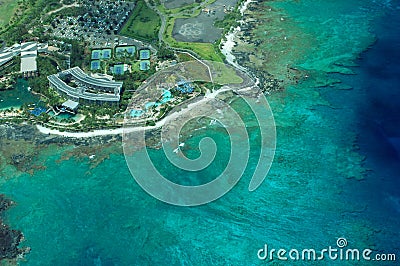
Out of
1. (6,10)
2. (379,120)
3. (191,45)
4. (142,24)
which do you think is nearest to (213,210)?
(379,120)

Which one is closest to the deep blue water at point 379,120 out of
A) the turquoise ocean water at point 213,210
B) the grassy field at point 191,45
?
the turquoise ocean water at point 213,210

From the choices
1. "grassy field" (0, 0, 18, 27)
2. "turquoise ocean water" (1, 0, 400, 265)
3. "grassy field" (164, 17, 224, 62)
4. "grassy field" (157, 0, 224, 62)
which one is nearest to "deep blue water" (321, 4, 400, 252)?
"turquoise ocean water" (1, 0, 400, 265)

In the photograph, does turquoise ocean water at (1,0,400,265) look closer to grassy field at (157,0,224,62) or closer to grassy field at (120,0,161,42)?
grassy field at (157,0,224,62)

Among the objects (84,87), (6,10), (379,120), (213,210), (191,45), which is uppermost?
(191,45)

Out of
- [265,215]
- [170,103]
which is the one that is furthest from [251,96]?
[265,215]

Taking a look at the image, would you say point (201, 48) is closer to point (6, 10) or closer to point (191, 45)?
point (191, 45)

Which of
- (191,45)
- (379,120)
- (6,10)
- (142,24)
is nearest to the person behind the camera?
(379,120)

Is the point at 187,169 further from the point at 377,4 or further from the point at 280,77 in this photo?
the point at 377,4
